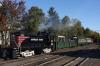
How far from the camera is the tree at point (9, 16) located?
140ft

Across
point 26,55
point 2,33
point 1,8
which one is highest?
point 1,8

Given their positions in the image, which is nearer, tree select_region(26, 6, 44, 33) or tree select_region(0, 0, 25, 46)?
tree select_region(0, 0, 25, 46)

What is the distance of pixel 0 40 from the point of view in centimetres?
4688

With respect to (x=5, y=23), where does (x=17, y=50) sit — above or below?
below

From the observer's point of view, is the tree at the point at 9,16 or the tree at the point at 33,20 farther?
the tree at the point at 33,20

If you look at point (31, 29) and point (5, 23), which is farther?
point (31, 29)

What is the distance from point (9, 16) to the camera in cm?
4531

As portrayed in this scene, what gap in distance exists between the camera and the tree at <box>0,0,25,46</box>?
4256 cm

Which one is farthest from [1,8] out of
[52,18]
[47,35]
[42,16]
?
[52,18]

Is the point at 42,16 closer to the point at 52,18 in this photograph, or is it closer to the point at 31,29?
the point at 52,18

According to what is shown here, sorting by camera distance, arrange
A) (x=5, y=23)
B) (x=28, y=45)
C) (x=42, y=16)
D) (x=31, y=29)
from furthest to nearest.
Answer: (x=42, y=16) → (x=31, y=29) → (x=5, y=23) → (x=28, y=45)

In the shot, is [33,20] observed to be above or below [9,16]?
above

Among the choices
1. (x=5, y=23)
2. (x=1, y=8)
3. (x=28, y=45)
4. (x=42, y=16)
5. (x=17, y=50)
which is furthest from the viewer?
(x=42, y=16)

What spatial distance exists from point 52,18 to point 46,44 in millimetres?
89282
